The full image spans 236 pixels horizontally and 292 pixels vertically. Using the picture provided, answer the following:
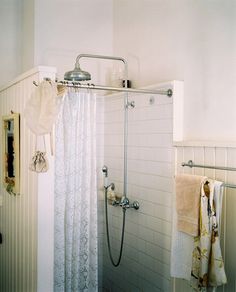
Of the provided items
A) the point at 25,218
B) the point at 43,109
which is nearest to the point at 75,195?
the point at 25,218

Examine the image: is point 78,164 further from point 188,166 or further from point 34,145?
point 188,166

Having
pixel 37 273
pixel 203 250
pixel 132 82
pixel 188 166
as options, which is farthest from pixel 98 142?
pixel 203 250

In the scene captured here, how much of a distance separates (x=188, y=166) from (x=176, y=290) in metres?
0.83

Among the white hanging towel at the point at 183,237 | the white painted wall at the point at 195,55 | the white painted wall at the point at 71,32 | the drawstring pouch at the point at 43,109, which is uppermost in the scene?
the white painted wall at the point at 71,32

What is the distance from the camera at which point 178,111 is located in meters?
2.22

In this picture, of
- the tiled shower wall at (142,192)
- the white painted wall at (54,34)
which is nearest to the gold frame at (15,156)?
the white painted wall at (54,34)

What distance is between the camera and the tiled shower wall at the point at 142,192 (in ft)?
7.59

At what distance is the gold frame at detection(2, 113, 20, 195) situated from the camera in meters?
2.38

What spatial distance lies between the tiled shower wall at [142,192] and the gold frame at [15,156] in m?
0.80

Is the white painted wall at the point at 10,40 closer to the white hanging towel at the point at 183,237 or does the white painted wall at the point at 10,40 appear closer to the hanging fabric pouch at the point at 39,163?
the hanging fabric pouch at the point at 39,163

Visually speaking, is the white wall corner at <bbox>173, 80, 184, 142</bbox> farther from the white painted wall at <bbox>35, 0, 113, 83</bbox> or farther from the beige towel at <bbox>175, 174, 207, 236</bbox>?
the white painted wall at <bbox>35, 0, 113, 83</bbox>

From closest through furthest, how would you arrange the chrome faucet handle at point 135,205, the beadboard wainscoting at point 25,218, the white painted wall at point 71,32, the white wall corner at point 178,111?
the beadboard wainscoting at point 25,218 → the white wall corner at point 178,111 → the chrome faucet handle at point 135,205 → the white painted wall at point 71,32

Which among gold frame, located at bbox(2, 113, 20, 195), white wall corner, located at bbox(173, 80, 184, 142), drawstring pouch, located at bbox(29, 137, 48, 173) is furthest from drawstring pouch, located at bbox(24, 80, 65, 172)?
white wall corner, located at bbox(173, 80, 184, 142)

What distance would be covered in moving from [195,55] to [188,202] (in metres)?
0.93
